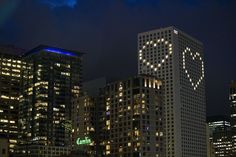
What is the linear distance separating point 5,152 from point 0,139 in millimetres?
3919

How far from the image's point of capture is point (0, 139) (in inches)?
5733

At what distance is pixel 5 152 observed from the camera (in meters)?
146
